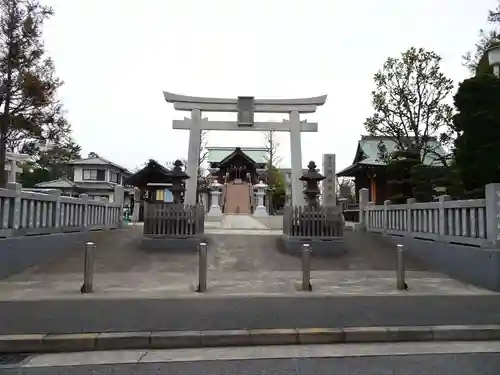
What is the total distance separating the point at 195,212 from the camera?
15.2 metres

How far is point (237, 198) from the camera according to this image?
45531 millimetres

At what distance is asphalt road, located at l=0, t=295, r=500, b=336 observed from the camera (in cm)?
667

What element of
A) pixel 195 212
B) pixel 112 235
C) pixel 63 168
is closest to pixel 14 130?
pixel 112 235

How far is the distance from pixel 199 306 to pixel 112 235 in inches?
401

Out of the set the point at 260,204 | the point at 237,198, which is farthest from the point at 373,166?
the point at 237,198

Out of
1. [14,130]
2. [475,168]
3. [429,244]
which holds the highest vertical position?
[14,130]

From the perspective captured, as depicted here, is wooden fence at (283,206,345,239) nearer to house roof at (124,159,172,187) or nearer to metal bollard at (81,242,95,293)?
metal bollard at (81,242,95,293)

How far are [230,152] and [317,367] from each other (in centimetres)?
5264

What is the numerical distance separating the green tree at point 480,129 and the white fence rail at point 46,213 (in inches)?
430

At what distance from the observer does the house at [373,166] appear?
28344mm

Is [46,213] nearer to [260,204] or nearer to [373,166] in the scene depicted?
[373,166]

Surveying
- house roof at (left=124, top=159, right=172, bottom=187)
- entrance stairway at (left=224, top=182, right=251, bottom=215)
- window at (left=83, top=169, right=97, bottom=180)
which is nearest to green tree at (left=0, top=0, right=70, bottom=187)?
house roof at (left=124, top=159, right=172, bottom=187)

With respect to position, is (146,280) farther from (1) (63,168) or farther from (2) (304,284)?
(1) (63,168)

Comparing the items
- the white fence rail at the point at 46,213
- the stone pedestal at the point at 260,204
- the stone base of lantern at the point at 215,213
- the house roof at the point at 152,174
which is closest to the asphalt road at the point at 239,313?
the white fence rail at the point at 46,213
